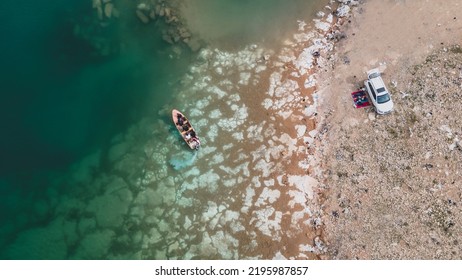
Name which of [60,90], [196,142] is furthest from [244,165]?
[60,90]

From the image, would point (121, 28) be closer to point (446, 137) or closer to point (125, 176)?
point (125, 176)

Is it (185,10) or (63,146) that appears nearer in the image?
(63,146)

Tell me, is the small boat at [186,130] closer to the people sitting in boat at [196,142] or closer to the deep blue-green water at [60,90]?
the people sitting in boat at [196,142]

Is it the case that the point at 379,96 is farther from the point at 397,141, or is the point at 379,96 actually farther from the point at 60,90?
the point at 60,90

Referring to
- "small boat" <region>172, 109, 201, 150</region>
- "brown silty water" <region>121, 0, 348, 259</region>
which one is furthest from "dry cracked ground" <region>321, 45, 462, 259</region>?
"small boat" <region>172, 109, 201, 150</region>

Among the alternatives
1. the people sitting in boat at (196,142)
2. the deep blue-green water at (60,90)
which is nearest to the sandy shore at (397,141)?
the people sitting in boat at (196,142)
